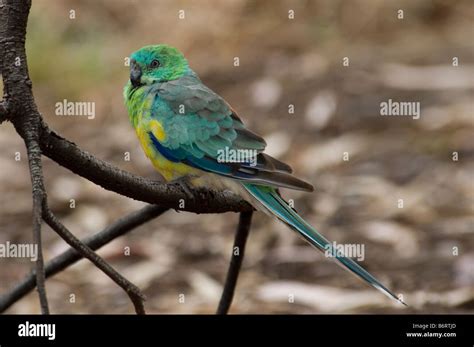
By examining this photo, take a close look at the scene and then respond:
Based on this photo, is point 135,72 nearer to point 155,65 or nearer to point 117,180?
point 155,65

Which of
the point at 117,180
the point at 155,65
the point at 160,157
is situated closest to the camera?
the point at 117,180

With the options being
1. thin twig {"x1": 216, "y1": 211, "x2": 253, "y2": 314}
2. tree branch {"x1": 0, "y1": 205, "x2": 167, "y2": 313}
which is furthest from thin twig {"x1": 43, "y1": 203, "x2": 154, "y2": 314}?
thin twig {"x1": 216, "y1": 211, "x2": 253, "y2": 314}

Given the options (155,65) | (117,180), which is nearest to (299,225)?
(117,180)

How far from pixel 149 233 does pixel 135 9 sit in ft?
11.4

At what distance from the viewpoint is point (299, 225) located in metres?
3.13

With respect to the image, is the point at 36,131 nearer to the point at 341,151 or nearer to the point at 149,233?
the point at 149,233

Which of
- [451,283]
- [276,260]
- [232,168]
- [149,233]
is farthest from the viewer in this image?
[149,233]

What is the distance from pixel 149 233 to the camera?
5.55 m

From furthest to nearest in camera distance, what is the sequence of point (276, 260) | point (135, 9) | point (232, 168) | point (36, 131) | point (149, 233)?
point (135, 9) → point (149, 233) → point (276, 260) → point (232, 168) → point (36, 131)

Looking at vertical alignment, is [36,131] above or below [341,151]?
below

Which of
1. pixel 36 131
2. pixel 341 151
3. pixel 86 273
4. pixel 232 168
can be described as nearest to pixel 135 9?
pixel 341 151

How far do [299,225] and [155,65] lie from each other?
0.99 meters

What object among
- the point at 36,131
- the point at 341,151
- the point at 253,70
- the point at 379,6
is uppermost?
the point at 379,6

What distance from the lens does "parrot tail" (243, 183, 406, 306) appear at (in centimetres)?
288
